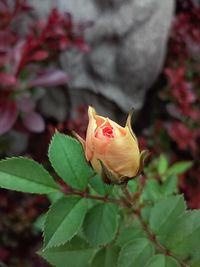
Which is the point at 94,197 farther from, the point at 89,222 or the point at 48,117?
the point at 48,117

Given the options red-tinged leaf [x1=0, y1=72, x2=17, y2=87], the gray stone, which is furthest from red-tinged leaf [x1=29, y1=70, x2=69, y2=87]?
the gray stone

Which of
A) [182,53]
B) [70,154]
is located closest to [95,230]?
[70,154]

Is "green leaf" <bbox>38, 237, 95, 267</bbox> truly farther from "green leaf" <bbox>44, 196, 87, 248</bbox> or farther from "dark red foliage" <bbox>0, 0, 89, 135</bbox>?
"dark red foliage" <bbox>0, 0, 89, 135</bbox>

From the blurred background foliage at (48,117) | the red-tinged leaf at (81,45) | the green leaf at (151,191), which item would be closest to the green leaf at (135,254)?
the green leaf at (151,191)

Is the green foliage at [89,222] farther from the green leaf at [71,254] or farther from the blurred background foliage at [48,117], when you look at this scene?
the blurred background foliage at [48,117]

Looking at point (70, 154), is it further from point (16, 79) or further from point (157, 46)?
point (157, 46)
